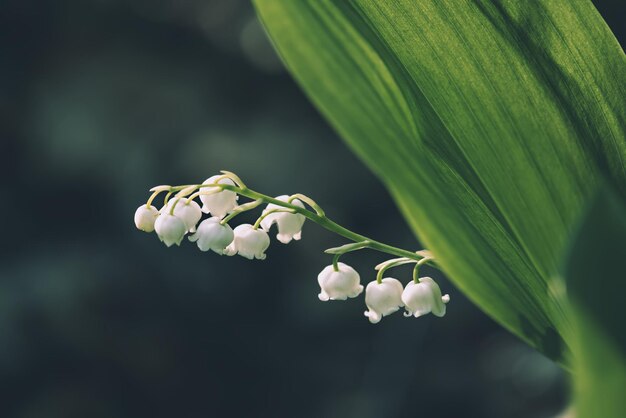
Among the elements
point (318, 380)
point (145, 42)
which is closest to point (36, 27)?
point (145, 42)

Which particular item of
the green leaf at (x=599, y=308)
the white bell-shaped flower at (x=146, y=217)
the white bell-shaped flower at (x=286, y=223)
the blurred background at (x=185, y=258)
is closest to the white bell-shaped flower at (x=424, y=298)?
the white bell-shaped flower at (x=286, y=223)

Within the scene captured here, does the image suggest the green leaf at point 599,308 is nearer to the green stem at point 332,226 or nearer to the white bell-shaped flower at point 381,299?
the green stem at point 332,226

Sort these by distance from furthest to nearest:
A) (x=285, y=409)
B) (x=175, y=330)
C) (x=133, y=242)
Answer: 1. (x=285, y=409)
2. (x=175, y=330)
3. (x=133, y=242)

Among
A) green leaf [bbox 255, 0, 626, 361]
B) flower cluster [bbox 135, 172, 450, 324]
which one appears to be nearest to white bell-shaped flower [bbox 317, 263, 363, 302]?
flower cluster [bbox 135, 172, 450, 324]

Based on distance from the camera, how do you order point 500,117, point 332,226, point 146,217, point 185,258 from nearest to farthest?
point 500,117
point 332,226
point 146,217
point 185,258

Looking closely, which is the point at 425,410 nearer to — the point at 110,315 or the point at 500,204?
the point at 110,315

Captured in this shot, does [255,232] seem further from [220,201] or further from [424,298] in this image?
[424,298]

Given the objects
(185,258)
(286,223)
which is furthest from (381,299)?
(185,258)
